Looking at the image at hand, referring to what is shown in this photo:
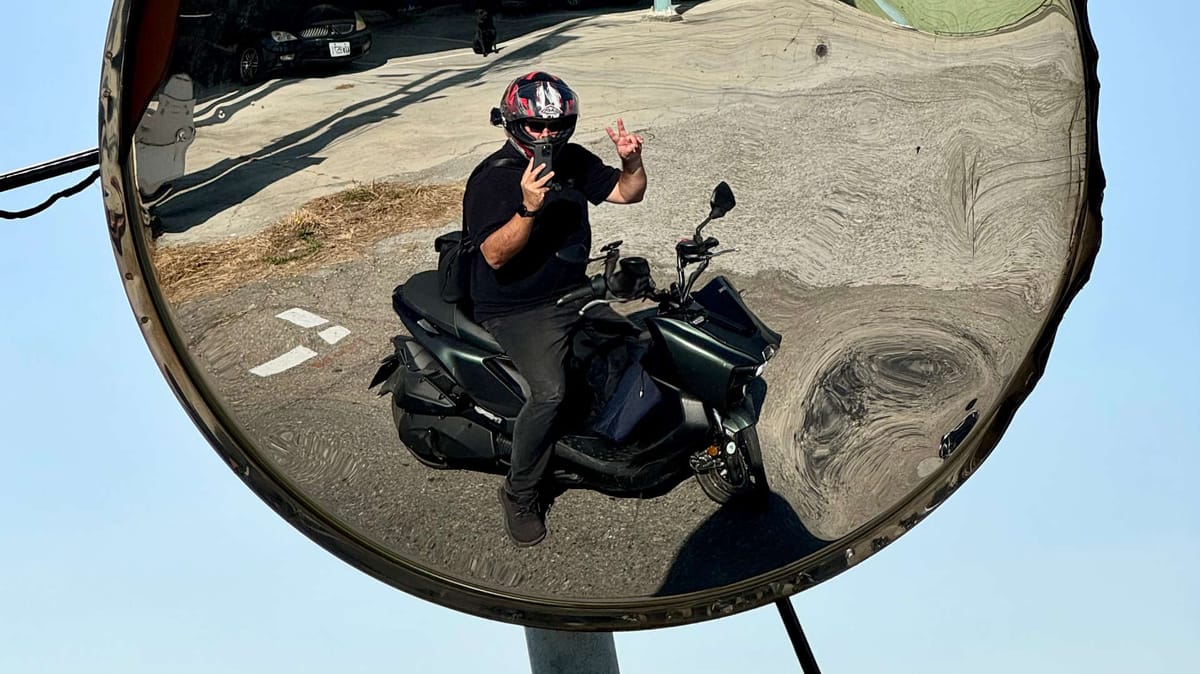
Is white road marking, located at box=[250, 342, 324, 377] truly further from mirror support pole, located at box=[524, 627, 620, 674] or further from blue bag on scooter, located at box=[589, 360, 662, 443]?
mirror support pole, located at box=[524, 627, 620, 674]

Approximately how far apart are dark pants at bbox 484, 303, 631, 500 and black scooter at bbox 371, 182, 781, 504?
0.02m

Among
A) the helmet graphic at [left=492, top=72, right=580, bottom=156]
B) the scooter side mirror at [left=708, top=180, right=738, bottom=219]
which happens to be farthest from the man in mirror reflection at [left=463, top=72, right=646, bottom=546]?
the scooter side mirror at [left=708, top=180, right=738, bottom=219]

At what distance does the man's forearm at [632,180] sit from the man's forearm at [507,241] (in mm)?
142

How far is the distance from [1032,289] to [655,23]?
78 cm

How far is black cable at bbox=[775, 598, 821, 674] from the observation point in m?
2.53

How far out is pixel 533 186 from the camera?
193 cm

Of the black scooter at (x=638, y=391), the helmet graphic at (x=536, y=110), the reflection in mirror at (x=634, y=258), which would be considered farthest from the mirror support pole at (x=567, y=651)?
the helmet graphic at (x=536, y=110)

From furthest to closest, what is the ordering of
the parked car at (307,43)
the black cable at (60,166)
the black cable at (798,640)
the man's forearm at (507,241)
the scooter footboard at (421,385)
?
the black cable at (798,640) < the black cable at (60,166) < the scooter footboard at (421,385) < the man's forearm at (507,241) < the parked car at (307,43)

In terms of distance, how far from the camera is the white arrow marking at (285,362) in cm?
202

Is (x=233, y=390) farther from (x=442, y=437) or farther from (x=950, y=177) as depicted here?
(x=950, y=177)

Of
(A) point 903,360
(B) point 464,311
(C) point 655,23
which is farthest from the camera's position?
(A) point 903,360

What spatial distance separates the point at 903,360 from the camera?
215 cm

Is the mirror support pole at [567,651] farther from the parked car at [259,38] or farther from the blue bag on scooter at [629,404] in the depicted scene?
the parked car at [259,38]

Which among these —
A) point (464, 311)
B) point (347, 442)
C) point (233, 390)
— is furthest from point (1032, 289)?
point (233, 390)
